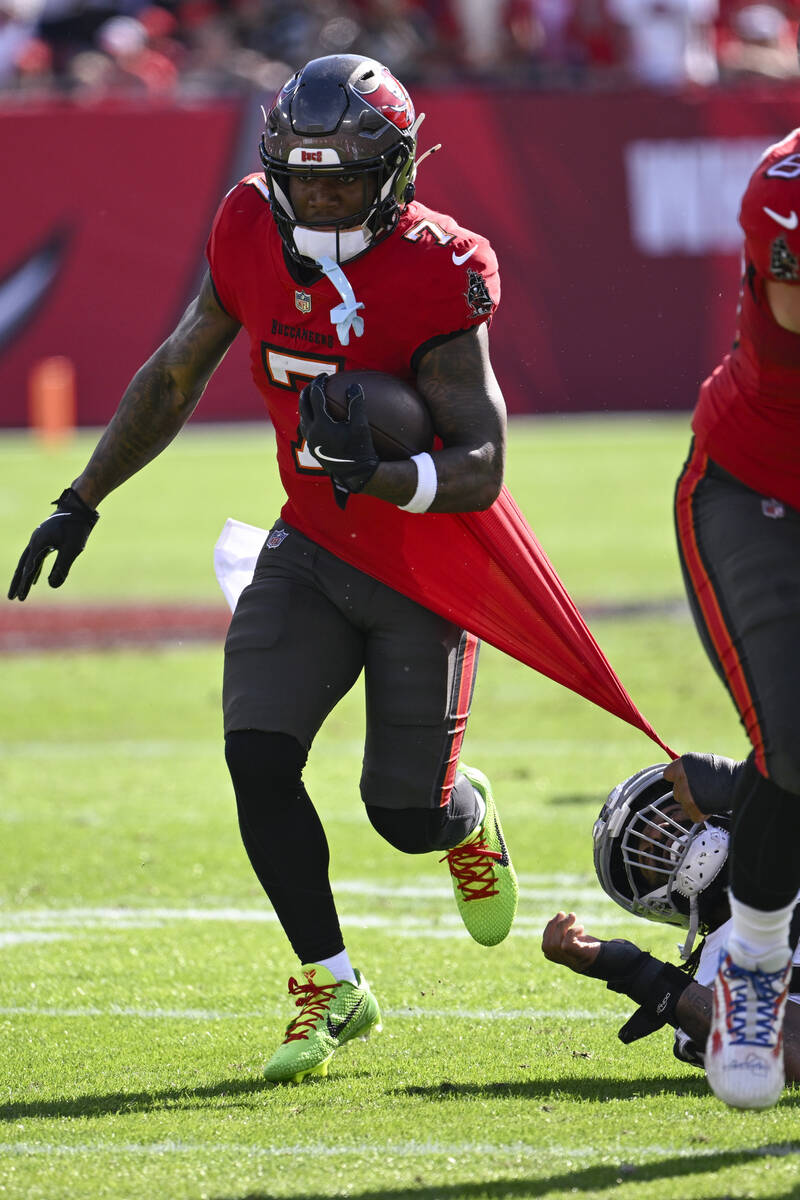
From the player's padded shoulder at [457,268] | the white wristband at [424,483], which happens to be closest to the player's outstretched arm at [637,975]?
the white wristband at [424,483]

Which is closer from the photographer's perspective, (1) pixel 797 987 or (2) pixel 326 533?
(1) pixel 797 987

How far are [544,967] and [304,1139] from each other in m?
1.38

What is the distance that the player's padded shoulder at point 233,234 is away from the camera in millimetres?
3855

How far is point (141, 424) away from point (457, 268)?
0.85 m

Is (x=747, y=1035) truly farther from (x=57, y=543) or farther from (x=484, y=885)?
(x=57, y=543)

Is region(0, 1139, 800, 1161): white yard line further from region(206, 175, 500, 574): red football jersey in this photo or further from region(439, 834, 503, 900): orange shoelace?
region(206, 175, 500, 574): red football jersey

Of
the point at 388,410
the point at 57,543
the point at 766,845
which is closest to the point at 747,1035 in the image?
the point at 766,845

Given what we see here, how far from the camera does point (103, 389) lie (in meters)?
18.0

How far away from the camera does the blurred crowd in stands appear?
58.6 feet

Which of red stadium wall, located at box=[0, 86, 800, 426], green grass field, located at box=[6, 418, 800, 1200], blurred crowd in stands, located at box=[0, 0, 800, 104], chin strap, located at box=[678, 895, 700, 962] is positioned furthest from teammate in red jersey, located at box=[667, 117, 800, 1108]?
blurred crowd in stands, located at box=[0, 0, 800, 104]

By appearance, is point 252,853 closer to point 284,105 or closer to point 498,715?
point 284,105

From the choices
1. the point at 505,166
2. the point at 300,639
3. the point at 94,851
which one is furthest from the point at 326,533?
the point at 505,166

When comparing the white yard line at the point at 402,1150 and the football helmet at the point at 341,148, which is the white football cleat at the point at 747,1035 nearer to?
the white yard line at the point at 402,1150

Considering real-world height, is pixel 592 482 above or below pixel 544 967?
below
